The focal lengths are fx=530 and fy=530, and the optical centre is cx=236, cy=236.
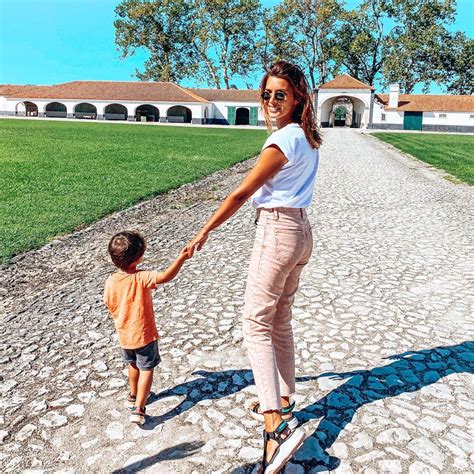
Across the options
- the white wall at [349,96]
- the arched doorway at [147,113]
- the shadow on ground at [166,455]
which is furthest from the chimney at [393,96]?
the shadow on ground at [166,455]

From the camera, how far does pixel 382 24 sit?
66.2 meters

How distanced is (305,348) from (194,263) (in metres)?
2.41

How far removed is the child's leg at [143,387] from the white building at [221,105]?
56.3m

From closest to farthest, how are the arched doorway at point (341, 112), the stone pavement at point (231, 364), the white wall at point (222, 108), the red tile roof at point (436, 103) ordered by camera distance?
the stone pavement at point (231, 364) → the red tile roof at point (436, 103) → the white wall at point (222, 108) → the arched doorway at point (341, 112)

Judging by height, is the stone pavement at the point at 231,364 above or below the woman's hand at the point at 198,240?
below

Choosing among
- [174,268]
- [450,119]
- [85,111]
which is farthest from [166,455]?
[85,111]

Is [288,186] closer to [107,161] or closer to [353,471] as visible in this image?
[353,471]

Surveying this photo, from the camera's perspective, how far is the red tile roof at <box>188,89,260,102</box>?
203ft

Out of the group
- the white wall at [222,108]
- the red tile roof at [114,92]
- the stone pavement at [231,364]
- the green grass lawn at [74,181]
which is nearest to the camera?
the stone pavement at [231,364]

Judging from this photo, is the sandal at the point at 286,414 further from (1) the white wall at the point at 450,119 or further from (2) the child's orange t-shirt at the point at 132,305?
(1) the white wall at the point at 450,119

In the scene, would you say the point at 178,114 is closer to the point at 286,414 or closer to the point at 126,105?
the point at 126,105

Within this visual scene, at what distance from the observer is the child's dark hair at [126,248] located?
2791 mm

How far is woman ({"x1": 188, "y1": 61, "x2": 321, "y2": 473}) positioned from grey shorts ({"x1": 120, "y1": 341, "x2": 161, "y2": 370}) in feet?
2.07

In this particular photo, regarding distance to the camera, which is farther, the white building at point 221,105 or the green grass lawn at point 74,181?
the white building at point 221,105
